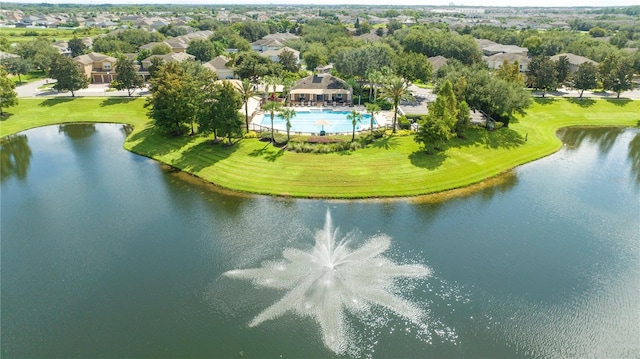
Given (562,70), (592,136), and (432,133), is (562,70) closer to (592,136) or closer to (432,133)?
(592,136)

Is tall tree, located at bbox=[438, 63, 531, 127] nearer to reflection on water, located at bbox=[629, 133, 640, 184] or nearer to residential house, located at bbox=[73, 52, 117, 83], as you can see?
reflection on water, located at bbox=[629, 133, 640, 184]

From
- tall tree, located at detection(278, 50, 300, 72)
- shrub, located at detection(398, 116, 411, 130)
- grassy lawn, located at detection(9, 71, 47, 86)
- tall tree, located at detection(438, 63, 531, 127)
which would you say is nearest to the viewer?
tall tree, located at detection(438, 63, 531, 127)

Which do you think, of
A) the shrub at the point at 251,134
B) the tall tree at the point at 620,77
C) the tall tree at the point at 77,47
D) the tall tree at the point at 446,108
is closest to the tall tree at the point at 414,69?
the tall tree at the point at 446,108

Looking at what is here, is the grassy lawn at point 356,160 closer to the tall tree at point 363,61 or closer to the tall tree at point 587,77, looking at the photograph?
the tall tree at point 587,77

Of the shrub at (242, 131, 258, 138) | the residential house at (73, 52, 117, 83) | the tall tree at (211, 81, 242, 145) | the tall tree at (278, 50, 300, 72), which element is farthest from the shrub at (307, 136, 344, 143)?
the residential house at (73, 52, 117, 83)

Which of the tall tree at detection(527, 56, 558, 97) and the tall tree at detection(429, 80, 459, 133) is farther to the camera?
the tall tree at detection(527, 56, 558, 97)

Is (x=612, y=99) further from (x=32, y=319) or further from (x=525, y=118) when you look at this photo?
(x=32, y=319)

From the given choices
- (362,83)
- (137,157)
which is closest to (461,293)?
(137,157)
